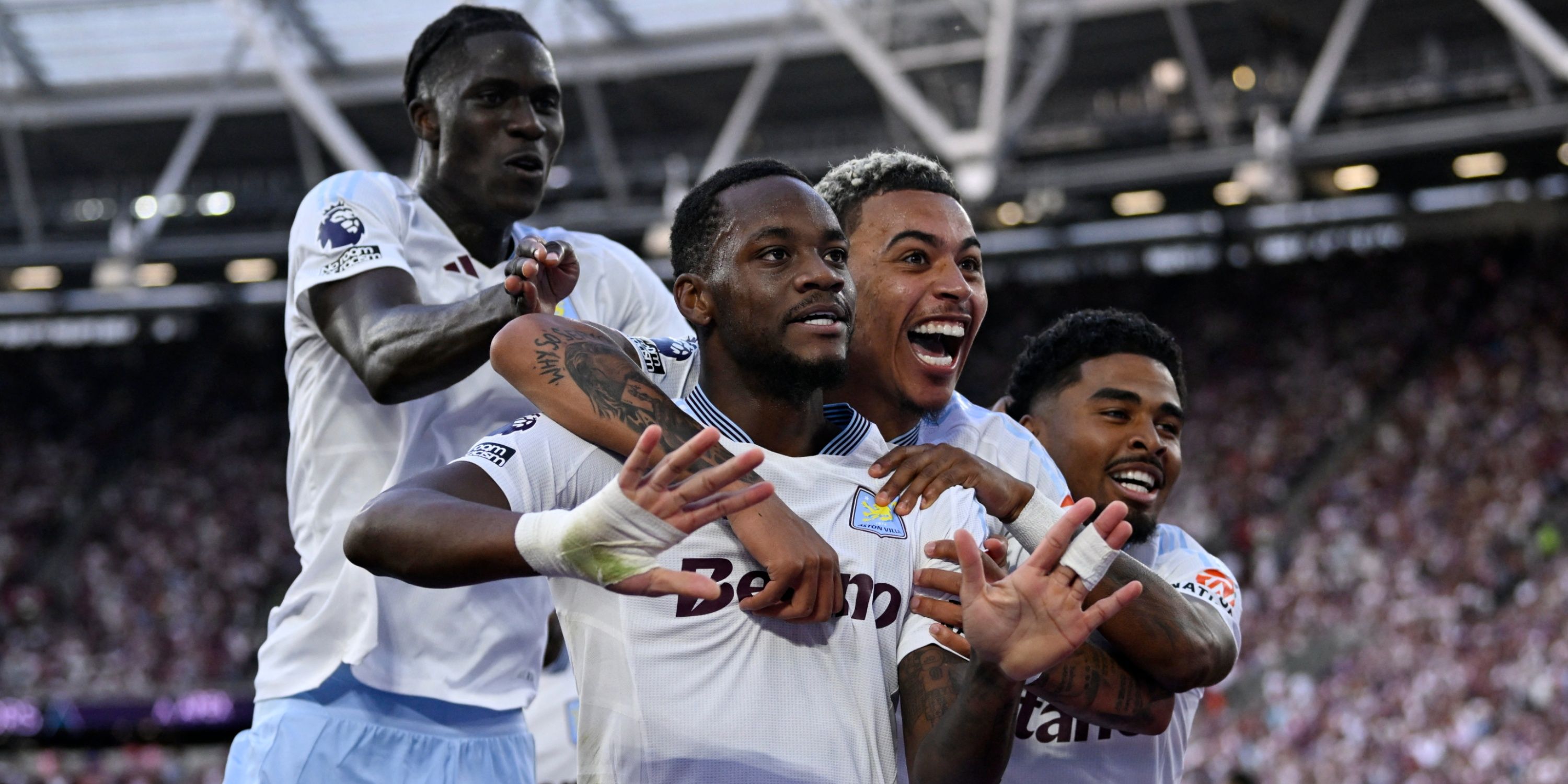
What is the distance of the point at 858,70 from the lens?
79.6 ft

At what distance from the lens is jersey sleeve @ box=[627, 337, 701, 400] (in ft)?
10.2

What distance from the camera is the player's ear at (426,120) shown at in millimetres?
3758

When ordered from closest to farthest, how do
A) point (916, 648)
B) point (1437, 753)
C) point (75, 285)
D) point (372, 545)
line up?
1. point (372, 545)
2. point (916, 648)
3. point (1437, 753)
4. point (75, 285)

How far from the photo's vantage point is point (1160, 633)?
2980 mm

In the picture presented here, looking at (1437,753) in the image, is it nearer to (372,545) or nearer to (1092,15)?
(1092,15)

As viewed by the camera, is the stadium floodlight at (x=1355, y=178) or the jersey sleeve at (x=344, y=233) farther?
the stadium floodlight at (x=1355, y=178)

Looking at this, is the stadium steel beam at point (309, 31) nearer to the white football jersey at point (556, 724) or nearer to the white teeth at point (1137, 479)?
the white football jersey at point (556, 724)

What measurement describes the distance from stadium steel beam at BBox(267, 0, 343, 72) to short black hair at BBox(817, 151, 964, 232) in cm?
2058

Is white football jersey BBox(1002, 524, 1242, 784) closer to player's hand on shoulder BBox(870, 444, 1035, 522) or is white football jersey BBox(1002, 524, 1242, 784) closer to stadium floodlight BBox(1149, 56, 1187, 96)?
player's hand on shoulder BBox(870, 444, 1035, 522)

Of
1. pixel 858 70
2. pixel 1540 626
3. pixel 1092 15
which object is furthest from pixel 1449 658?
pixel 858 70

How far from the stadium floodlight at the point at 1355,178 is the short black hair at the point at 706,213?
73.1ft

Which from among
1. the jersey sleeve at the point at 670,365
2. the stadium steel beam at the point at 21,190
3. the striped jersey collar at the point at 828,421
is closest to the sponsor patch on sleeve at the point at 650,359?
the jersey sleeve at the point at 670,365

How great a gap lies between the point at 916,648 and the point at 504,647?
3.94 feet

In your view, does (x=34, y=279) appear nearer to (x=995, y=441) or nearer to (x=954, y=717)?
(x=995, y=441)
